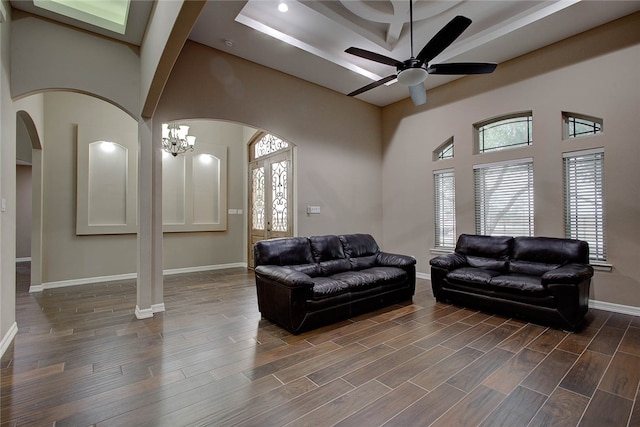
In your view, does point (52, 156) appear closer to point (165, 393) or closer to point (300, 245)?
point (300, 245)

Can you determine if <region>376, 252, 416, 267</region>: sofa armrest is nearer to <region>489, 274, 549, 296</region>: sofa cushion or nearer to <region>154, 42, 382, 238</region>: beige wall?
<region>489, 274, 549, 296</region>: sofa cushion

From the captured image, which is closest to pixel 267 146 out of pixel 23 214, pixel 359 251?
pixel 359 251

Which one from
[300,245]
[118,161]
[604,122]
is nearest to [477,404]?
[300,245]

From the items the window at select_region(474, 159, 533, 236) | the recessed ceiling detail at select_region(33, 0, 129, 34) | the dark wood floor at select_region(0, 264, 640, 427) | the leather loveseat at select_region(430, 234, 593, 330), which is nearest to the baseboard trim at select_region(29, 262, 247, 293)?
the dark wood floor at select_region(0, 264, 640, 427)

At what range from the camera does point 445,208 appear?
577 centimetres

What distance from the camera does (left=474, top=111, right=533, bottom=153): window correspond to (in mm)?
4809

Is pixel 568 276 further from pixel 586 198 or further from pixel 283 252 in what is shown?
pixel 283 252

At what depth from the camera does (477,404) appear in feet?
6.63

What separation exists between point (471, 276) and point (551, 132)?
97.3 inches

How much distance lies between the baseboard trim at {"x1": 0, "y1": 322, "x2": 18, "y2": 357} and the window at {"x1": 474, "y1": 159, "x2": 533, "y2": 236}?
20.6ft

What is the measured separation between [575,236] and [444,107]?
9.78 feet

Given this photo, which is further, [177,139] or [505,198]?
[177,139]

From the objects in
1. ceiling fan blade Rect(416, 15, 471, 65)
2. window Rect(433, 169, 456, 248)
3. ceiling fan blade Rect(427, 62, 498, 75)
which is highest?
ceiling fan blade Rect(416, 15, 471, 65)

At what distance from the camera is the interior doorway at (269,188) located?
576cm
